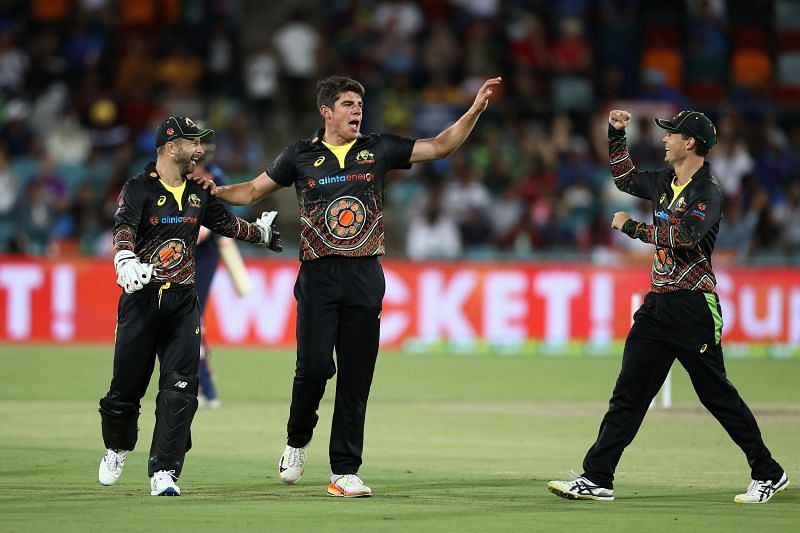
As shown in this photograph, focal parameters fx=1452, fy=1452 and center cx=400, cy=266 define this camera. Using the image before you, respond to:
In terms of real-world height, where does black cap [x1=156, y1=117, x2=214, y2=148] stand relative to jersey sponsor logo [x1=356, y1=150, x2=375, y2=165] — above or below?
above

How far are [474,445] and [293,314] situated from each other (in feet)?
31.0

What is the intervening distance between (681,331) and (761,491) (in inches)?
44.0

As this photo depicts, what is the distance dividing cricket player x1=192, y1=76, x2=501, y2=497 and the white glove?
846mm

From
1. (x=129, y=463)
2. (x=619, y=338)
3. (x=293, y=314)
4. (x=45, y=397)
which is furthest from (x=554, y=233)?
(x=129, y=463)

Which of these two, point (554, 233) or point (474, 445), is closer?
point (474, 445)

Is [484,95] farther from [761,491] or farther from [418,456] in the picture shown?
[418,456]

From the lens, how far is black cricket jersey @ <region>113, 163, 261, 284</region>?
9.23 metres

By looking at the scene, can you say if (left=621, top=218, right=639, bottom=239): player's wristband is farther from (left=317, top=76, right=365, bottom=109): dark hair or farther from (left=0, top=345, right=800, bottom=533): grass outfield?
(left=317, top=76, right=365, bottom=109): dark hair

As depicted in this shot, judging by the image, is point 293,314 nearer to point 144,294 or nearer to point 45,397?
point 45,397

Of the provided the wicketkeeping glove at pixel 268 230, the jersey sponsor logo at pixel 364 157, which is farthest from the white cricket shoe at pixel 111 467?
the jersey sponsor logo at pixel 364 157

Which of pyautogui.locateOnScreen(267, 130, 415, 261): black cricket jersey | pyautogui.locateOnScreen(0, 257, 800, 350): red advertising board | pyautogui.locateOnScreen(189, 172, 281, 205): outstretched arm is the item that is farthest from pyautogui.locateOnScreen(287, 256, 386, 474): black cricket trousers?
pyautogui.locateOnScreen(0, 257, 800, 350): red advertising board

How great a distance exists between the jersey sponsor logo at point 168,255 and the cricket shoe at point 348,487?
1.73 metres

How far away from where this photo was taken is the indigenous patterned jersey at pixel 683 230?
9102mm

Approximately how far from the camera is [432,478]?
1023 centimetres
